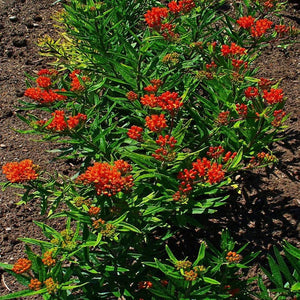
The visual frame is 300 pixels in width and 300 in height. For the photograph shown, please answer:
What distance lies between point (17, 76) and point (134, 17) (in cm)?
187

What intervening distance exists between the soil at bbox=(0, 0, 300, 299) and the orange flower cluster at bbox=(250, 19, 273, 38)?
57.0 inches

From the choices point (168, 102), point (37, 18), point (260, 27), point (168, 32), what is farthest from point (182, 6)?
point (37, 18)

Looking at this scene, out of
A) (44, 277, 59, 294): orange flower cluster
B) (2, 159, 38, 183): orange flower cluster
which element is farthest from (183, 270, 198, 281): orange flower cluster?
(2, 159, 38, 183): orange flower cluster

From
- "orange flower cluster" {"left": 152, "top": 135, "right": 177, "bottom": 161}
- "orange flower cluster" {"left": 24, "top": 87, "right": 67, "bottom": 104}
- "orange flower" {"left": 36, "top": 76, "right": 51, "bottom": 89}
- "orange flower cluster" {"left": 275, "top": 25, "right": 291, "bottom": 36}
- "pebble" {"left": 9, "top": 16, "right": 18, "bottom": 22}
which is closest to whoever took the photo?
"orange flower cluster" {"left": 152, "top": 135, "right": 177, "bottom": 161}

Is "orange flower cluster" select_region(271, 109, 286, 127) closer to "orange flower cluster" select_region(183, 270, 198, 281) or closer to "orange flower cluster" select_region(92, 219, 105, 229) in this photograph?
"orange flower cluster" select_region(183, 270, 198, 281)

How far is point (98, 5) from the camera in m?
3.37

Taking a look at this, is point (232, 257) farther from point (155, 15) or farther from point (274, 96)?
point (155, 15)

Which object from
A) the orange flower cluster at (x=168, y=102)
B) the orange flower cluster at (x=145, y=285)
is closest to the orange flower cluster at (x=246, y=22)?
the orange flower cluster at (x=168, y=102)

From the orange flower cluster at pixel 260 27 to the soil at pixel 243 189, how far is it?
4.75 feet

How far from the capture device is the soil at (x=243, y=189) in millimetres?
3762

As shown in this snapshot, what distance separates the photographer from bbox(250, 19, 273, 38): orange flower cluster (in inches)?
126

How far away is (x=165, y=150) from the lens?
2.66 m

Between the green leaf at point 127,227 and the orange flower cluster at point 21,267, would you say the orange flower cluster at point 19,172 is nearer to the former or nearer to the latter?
the orange flower cluster at point 21,267

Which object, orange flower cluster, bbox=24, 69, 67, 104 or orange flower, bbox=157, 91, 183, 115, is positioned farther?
orange flower cluster, bbox=24, 69, 67, 104
